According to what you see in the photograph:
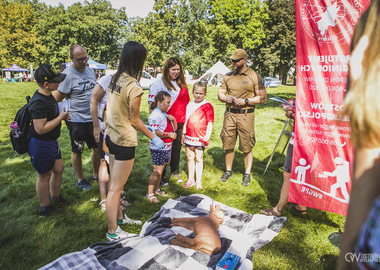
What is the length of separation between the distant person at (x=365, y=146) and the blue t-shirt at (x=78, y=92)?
3838 millimetres

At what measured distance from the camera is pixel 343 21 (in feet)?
8.13

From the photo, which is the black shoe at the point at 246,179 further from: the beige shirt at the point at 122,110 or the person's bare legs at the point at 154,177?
the beige shirt at the point at 122,110

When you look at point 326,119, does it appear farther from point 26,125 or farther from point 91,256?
point 26,125

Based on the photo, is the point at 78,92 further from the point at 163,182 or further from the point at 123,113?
the point at 163,182

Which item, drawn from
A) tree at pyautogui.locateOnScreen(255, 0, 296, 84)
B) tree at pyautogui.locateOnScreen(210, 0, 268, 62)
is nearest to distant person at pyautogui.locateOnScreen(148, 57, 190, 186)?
tree at pyautogui.locateOnScreen(255, 0, 296, 84)

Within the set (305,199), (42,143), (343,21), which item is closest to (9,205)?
(42,143)

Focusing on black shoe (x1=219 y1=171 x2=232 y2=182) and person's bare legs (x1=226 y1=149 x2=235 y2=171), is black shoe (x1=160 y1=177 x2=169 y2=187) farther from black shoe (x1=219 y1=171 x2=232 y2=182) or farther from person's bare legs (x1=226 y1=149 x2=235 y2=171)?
person's bare legs (x1=226 y1=149 x2=235 y2=171)

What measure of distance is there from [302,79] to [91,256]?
3.05m

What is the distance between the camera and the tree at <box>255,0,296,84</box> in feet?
110

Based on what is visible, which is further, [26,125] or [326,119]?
[26,125]

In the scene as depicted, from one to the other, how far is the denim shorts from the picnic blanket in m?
1.22

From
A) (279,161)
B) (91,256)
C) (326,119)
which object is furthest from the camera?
(279,161)

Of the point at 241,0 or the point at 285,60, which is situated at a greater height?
the point at 241,0

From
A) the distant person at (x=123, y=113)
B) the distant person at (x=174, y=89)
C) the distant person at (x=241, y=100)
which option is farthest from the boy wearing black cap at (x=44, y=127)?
the distant person at (x=241, y=100)
